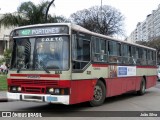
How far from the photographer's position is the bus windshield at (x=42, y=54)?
11.9m

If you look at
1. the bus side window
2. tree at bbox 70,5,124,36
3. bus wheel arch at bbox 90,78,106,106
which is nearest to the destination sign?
the bus side window

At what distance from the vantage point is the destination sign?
39.6 ft

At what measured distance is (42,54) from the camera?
477 inches

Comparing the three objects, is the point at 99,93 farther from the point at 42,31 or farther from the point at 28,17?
the point at 28,17

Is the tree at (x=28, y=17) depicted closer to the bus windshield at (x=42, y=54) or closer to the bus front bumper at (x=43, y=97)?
the bus windshield at (x=42, y=54)

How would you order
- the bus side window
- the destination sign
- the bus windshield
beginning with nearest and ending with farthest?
the bus windshield < the destination sign < the bus side window

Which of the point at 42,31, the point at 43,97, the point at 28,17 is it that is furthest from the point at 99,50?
the point at 28,17

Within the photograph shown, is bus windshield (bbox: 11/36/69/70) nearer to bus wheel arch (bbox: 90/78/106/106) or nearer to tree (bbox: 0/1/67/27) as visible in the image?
bus wheel arch (bbox: 90/78/106/106)

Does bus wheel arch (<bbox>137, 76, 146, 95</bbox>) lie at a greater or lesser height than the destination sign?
lesser

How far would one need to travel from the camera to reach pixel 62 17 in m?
30.9

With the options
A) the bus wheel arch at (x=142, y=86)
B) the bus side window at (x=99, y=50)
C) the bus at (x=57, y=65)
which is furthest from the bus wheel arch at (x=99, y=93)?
the bus wheel arch at (x=142, y=86)

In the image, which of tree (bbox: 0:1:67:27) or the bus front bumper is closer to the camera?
the bus front bumper

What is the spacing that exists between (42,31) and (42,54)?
81 cm

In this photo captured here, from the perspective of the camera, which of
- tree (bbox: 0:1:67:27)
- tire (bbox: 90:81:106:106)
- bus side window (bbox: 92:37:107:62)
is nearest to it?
bus side window (bbox: 92:37:107:62)
